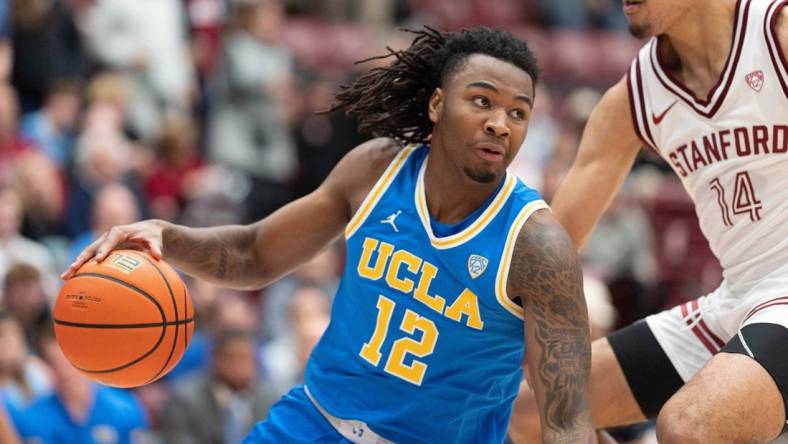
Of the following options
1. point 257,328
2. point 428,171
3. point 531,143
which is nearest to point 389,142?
point 428,171

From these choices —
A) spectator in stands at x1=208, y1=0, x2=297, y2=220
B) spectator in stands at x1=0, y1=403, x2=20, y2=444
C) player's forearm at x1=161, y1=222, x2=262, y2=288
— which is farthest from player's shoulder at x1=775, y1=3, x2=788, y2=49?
spectator in stands at x1=208, y1=0, x2=297, y2=220

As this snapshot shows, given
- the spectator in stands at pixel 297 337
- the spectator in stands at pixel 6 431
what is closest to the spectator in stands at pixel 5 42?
the spectator in stands at pixel 297 337

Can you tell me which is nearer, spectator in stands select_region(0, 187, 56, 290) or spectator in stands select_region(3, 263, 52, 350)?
spectator in stands select_region(3, 263, 52, 350)

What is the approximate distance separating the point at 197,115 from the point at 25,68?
1.86 meters

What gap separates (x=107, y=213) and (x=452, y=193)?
5057 millimetres

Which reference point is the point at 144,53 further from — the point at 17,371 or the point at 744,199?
the point at 744,199

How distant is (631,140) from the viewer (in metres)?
5.77

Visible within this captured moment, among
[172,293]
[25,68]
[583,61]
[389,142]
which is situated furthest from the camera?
[583,61]

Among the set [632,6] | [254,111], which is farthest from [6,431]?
[254,111]

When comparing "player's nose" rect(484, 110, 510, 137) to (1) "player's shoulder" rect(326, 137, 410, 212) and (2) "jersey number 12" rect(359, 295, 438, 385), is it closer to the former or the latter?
(1) "player's shoulder" rect(326, 137, 410, 212)

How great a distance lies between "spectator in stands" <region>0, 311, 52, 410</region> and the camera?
785 cm

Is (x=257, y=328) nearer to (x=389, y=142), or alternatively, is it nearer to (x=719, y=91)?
(x=389, y=142)

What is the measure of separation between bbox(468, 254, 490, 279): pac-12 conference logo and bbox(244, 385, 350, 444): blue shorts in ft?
2.77

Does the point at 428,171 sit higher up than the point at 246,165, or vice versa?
the point at 428,171
